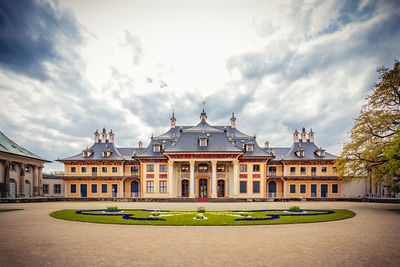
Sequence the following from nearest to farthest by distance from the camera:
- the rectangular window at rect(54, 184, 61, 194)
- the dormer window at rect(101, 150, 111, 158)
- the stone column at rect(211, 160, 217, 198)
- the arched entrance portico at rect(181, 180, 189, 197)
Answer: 1. the stone column at rect(211, 160, 217, 198)
2. the arched entrance portico at rect(181, 180, 189, 197)
3. the dormer window at rect(101, 150, 111, 158)
4. the rectangular window at rect(54, 184, 61, 194)

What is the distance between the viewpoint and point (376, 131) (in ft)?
81.1

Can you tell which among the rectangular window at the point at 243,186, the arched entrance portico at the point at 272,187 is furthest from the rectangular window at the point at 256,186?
the arched entrance portico at the point at 272,187

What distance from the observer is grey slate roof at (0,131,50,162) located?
1687 inches

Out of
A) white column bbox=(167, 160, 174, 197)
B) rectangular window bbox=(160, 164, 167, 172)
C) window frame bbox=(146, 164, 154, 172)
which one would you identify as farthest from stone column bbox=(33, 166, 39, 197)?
white column bbox=(167, 160, 174, 197)

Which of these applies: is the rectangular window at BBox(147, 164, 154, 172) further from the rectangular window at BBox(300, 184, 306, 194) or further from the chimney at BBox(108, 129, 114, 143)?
the rectangular window at BBox(300, 184, 306, 194)

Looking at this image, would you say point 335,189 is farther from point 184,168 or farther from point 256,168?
point 184,168

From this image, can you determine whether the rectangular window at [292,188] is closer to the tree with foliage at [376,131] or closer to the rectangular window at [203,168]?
the rectangular window at [203,168]

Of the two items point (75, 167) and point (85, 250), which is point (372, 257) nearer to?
point (85, 250)

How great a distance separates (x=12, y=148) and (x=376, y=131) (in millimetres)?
55272

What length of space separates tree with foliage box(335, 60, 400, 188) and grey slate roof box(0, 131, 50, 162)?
1973 inches

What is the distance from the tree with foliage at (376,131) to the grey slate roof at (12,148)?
50.1 metres

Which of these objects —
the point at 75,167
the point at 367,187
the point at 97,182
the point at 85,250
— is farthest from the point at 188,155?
the point at 367,187

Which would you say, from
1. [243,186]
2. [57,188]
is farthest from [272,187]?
[57,188]

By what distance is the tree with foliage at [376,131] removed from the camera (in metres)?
24.0
